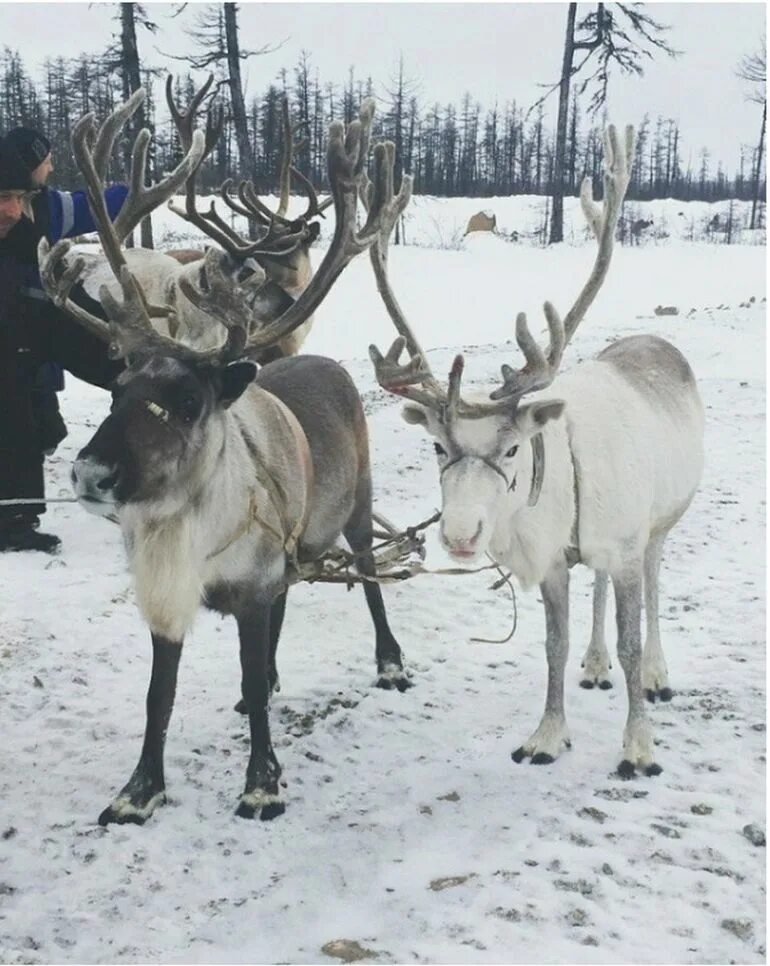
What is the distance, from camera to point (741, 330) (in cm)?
1520

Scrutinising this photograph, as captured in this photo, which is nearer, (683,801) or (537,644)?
(683,801)

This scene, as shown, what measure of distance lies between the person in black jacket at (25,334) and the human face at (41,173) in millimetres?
38

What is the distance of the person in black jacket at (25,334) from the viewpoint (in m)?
3.72

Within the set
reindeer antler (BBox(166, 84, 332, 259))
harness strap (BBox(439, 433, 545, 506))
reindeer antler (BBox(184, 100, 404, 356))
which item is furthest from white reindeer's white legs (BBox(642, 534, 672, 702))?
reindeer antler (BBox(166, 84, 332, 259))

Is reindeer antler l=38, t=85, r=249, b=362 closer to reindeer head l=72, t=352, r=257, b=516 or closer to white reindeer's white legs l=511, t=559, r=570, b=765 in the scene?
reindeer head l=72, t=352, r=257, b=516

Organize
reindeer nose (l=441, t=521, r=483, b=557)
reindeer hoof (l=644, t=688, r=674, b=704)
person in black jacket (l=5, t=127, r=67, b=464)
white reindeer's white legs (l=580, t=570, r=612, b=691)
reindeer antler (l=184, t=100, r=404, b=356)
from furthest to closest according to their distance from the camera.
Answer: white reindeer's white legs (l=580, t=570, r=612, b=691) < reindeer hoof (l=644, t=688, r=674, b=704) < person in black jacket (l=5, t=127, r=67, b=464) < reindeer antler (l=184, t=100, r=404, b=356) < reindeer nose (l=441, t=521, r=483, b=557)

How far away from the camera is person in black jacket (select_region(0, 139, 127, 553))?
12.2 ft

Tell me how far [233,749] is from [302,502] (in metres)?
1.10

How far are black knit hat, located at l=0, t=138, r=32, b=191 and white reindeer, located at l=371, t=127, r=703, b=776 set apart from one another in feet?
4.72

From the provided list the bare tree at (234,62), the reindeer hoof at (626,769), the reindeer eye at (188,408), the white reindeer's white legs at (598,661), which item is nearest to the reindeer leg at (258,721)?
the reindeer eye at (188,408)

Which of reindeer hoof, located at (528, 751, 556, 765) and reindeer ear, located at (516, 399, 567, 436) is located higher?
reindeer ear, located at (516, 399, 567, 436)

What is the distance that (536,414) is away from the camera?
3.23 m

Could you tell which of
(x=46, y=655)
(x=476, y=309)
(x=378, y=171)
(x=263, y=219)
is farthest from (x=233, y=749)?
(x=476, y=309)

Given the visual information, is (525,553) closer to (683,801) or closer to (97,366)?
(683,801)
